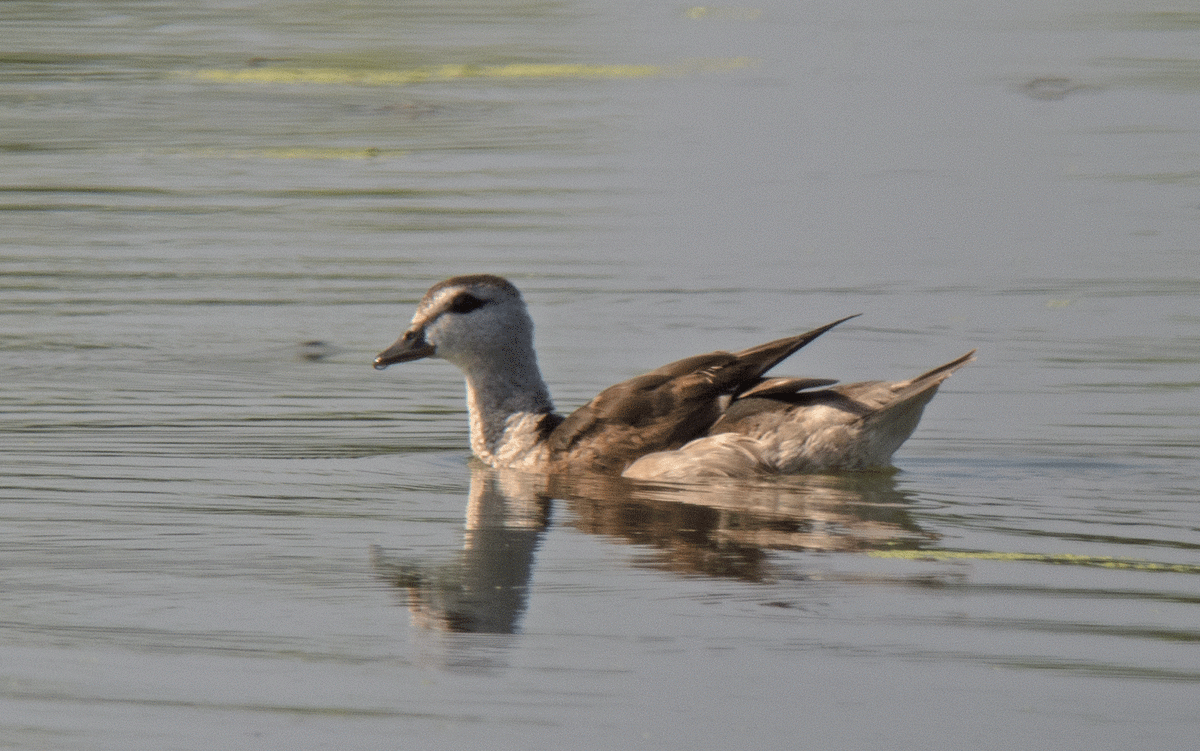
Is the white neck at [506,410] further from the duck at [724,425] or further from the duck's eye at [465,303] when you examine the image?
the duck's eye at [465,303]

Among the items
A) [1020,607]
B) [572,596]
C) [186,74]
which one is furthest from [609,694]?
[186,74]

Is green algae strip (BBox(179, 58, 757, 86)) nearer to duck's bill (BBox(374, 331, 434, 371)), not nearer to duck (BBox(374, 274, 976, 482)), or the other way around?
duck's bill (BBox(374, 331, 434, 371))

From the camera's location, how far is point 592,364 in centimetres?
953

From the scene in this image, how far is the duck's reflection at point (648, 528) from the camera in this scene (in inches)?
221

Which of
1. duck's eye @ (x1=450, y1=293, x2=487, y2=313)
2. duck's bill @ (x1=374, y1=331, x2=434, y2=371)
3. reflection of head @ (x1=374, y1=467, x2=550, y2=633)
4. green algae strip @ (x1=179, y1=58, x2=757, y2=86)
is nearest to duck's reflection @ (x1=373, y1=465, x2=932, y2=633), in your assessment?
reflection of head @ (x1=374, y1=467, x2=550, y2=633)

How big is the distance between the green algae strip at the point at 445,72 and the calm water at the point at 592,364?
0.28 feet

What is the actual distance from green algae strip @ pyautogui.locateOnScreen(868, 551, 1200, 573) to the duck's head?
2.82m

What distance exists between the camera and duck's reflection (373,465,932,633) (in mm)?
5623

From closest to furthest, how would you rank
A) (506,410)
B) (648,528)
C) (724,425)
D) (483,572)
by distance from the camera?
(483,572)
(648,528)
(724,425)
(506,410)

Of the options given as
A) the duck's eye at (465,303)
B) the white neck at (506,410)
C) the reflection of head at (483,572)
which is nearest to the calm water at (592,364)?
the reflection of head at (483,572)

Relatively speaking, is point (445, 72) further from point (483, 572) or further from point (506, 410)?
point (483, 572)

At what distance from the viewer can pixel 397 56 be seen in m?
17.8

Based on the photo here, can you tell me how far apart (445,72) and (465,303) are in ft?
29.9

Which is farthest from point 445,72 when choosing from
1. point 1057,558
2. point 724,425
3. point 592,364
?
point 1057,558
